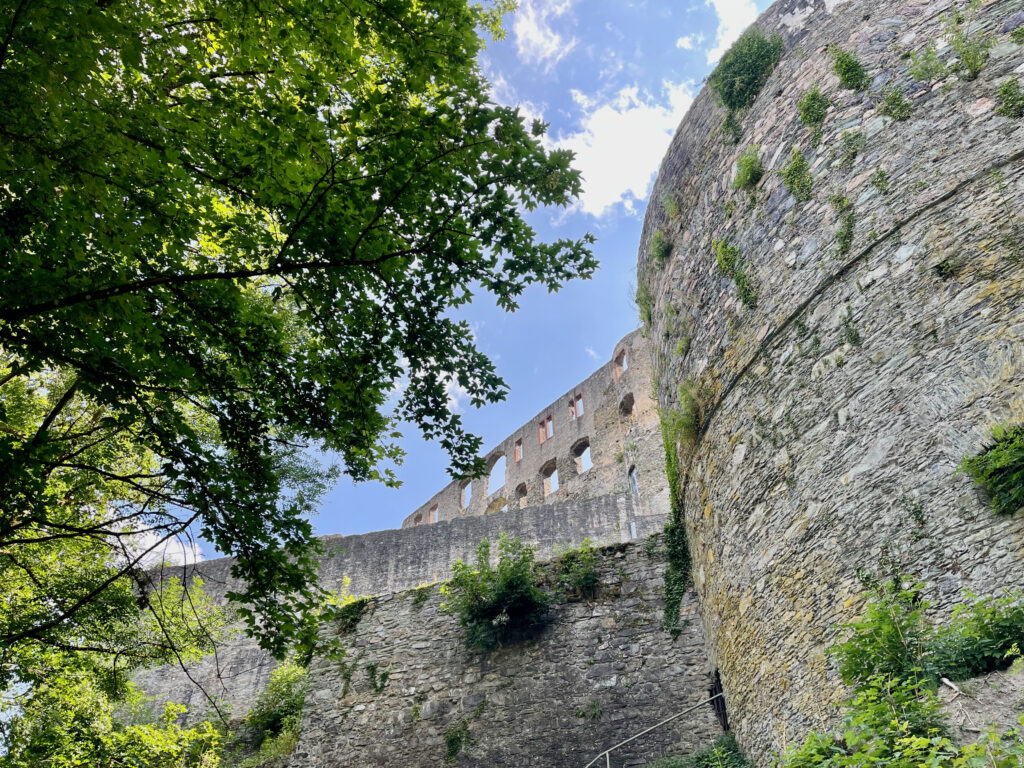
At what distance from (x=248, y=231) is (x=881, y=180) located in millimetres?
4197

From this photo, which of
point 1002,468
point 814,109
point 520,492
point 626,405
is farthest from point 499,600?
point 520,492

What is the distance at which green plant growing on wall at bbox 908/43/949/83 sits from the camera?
4.66 metres

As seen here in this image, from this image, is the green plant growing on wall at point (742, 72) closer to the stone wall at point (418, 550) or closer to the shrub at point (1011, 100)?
the shrub at point (1011, 100)

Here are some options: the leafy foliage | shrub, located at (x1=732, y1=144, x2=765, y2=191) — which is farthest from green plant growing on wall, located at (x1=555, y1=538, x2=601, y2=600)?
shrub, located at (x1=732, y1=144, x2=765, y2=191)

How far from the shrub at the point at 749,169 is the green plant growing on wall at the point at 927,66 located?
133 cm

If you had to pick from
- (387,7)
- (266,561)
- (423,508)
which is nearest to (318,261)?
(387,7)

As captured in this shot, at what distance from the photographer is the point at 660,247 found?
759cm

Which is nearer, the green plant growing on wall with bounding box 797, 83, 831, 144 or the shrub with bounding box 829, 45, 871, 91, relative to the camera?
the shrub with bounding box 829, 45, 871, 91

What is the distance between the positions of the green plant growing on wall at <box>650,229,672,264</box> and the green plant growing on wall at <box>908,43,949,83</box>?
296 centimetres

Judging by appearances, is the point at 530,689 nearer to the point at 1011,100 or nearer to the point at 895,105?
the point at 895,105

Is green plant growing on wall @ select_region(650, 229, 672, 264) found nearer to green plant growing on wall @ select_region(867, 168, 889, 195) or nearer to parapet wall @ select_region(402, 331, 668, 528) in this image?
green plant growing on wall @ select_region(867, 168, 889, 195)

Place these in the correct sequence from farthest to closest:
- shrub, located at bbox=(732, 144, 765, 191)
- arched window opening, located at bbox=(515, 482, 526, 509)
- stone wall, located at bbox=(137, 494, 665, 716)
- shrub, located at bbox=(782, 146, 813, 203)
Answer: arched window opening, located at bbox=(515, 482, 526, 509) < stone wall, located at bbox=(137, 494, 665, 716) < shrub, located at bbox=(732, 144, 765, 191) < shrub, located at bbox=(782, 146, 813, 203)

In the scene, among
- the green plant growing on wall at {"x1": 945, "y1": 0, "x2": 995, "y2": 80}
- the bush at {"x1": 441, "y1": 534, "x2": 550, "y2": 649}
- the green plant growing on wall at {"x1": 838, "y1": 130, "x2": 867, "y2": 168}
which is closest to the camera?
the green plant growing on wall at {"x1": 945, "y1": 0, "x2": 995, "y2": 80}

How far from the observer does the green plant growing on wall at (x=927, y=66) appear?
466 centimetres
